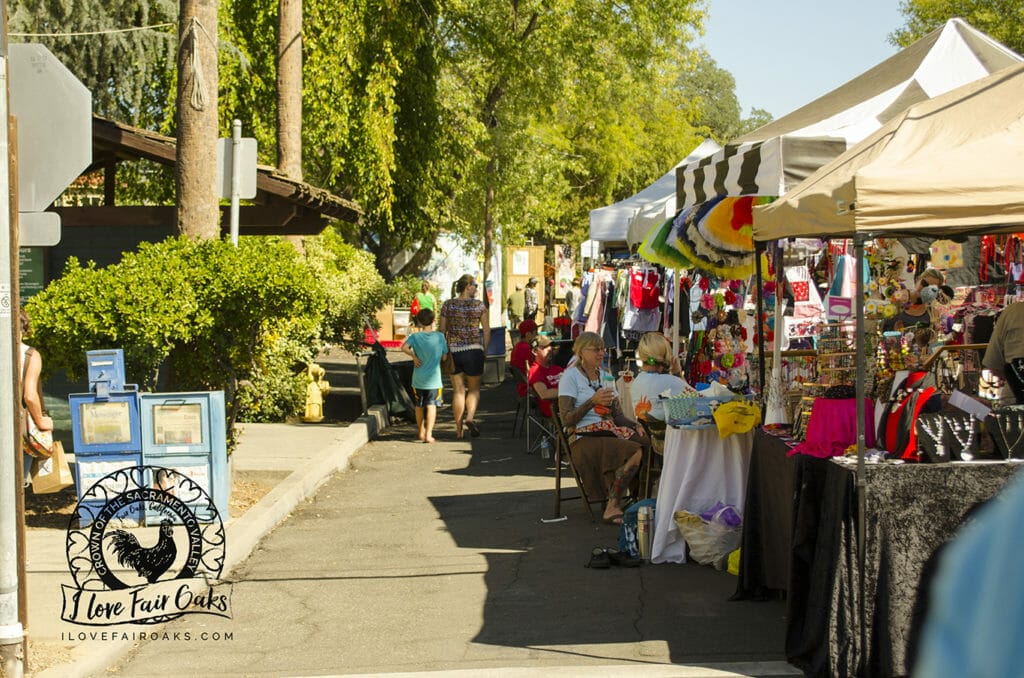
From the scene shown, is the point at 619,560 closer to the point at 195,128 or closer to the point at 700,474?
the point at 700,474

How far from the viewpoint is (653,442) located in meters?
8.99

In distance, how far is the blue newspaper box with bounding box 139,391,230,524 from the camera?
9078 millimetres

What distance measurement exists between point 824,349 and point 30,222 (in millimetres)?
4623

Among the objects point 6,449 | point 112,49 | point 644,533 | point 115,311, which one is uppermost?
point 112,49

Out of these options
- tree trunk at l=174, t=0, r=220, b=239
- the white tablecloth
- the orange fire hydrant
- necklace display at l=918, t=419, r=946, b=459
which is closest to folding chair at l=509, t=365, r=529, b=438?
the orange fire hydrant

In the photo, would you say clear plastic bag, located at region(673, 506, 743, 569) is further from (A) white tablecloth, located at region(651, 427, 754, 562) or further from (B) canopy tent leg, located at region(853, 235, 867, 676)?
(B) canopy tent leg, located at region(853, 235, 867, 676)

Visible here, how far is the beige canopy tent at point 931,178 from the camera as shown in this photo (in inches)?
211

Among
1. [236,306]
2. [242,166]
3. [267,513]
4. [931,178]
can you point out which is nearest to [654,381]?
[267,513]

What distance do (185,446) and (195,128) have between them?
3.17 meters

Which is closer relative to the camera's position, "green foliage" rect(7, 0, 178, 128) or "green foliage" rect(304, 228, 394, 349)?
"green foliage" rect(304, 228, 394, 349)

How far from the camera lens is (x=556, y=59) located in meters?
26.5

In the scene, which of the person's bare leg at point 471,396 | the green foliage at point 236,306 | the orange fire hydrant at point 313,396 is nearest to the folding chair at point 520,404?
the person's bare leg at point 471,396

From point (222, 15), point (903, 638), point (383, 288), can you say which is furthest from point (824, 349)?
point (222, 15)

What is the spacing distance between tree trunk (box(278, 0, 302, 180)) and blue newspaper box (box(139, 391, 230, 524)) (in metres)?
7.88
